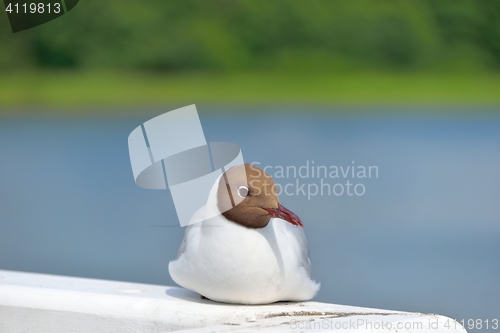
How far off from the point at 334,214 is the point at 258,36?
32.3 feet

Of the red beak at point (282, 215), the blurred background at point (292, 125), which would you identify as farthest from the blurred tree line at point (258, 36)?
the red beak at point (282, 215)

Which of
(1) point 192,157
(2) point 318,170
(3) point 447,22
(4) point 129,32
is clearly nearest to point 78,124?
(4) point 129,32

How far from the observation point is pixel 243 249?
2203mm

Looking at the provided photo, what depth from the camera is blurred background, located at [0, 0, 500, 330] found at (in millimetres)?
6000

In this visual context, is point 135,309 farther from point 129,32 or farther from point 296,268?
point 129,32

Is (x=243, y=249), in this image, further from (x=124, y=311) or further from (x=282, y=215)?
(x=124, y=311)

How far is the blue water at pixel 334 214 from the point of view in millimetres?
5395

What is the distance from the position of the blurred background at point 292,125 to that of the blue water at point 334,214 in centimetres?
3

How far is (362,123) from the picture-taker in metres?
13.8

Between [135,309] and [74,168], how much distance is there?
8486 millimetres

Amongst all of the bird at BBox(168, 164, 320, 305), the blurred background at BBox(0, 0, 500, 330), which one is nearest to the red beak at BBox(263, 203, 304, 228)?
the bird at BBox(168, 164, 320, 305)

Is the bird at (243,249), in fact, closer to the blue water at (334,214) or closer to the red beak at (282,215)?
the red beak at (282,215)

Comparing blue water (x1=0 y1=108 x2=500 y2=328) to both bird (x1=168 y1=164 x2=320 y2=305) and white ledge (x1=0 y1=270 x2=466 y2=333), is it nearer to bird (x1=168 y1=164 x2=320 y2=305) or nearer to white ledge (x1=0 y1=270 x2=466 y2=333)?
bird (x1=168 y1=164 x2=320 y2=305)

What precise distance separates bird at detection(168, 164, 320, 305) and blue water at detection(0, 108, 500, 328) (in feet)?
1.63
